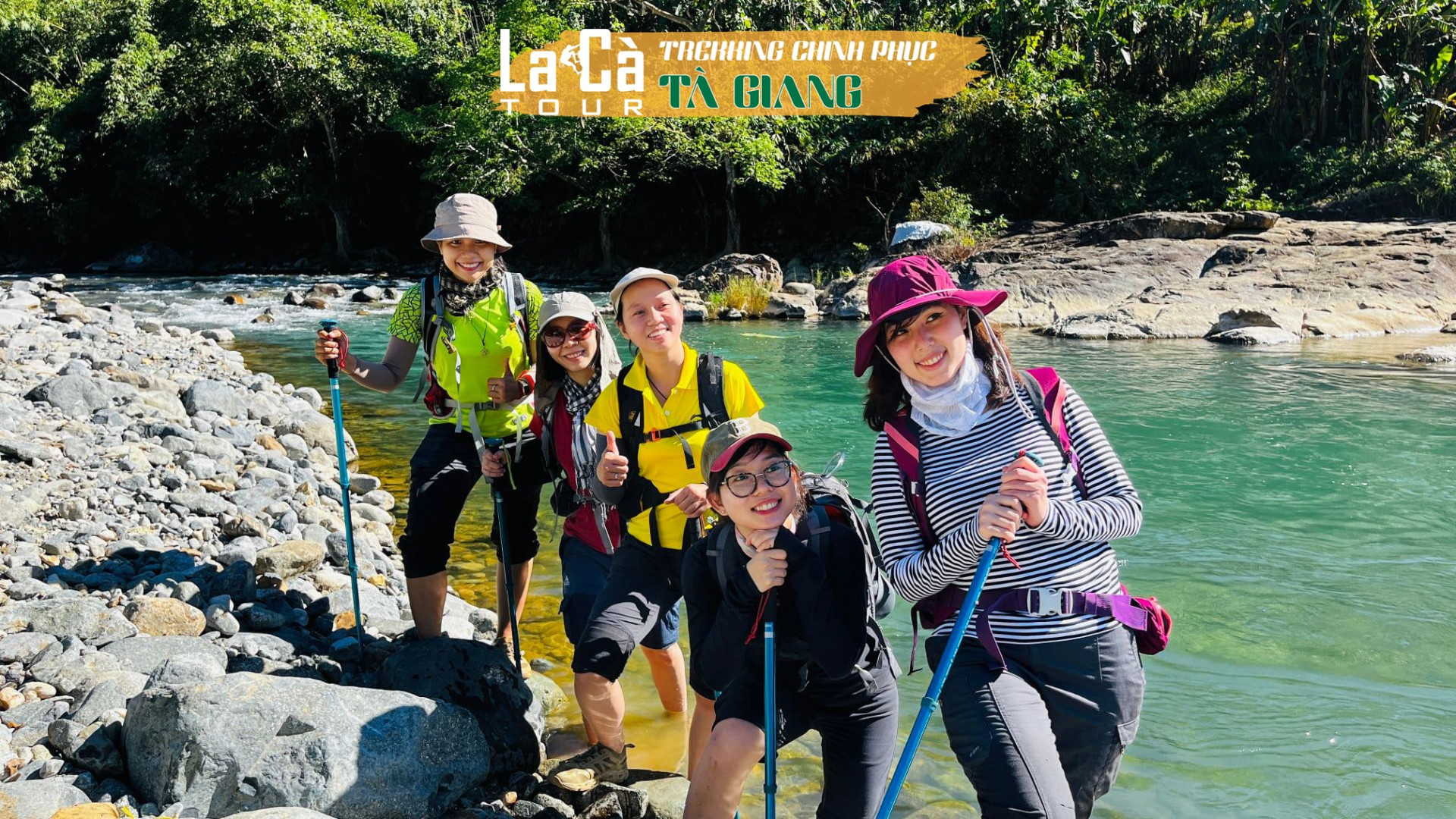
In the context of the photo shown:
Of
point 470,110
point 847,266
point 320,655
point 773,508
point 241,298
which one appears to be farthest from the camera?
point 470,110

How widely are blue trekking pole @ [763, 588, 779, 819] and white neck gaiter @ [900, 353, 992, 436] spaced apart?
60cm

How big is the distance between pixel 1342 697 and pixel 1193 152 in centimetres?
2683

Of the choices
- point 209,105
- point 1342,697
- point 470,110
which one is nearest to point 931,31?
point 470,110

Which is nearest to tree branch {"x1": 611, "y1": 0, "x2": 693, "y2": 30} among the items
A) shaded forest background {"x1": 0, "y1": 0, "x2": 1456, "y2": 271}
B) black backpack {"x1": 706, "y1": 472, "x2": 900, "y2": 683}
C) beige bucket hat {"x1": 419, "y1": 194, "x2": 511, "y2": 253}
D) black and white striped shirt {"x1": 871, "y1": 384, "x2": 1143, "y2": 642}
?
shaded forest background {"x1": 0, "y1": 0, "x2": 1456, "y2": 271}

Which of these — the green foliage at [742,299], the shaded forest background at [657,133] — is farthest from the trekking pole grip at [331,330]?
the shaded forest background at [657,133]

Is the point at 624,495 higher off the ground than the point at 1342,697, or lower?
higher

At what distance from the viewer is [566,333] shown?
4.06 metres

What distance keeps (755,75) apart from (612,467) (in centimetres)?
2965

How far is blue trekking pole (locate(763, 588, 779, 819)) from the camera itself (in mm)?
2756

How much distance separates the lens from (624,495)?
3.76 m

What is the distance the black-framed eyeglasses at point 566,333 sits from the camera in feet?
13.3

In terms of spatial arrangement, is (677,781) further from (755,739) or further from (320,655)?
(320,655)

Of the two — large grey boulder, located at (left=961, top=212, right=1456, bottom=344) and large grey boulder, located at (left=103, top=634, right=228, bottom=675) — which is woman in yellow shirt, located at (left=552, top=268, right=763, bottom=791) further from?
large grey boulder, located at (left=961, top=212, right=1456, bottom=344)

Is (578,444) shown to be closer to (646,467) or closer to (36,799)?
(646,467)
